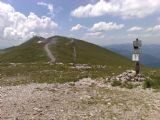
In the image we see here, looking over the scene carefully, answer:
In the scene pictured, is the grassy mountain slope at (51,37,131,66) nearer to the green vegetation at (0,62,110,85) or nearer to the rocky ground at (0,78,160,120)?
the green vegetation at (0,62,110,85)

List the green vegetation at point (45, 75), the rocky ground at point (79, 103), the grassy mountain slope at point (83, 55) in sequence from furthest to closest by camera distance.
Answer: the grassy mountain slope at point (83, 55), the green vegetation at point (45, 75), the rocky ground at point (79, 103)

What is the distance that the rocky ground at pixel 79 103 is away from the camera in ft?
66.3

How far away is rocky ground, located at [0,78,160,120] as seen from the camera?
20.2m

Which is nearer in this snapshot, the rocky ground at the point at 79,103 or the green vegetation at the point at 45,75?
the rocky ground at the point at 79,103

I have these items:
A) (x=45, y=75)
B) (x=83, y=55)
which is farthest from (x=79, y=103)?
(x=83, y=55)

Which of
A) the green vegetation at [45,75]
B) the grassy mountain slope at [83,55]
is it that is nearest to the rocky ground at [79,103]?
the green vegetation at [45,75]

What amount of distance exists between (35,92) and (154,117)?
414 inches

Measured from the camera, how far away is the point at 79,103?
922 inches

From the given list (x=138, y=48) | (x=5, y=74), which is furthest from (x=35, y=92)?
(x=5, y=74)

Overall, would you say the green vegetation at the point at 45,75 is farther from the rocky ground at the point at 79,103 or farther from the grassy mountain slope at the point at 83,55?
the grassy mountain slope at the point at 83,55

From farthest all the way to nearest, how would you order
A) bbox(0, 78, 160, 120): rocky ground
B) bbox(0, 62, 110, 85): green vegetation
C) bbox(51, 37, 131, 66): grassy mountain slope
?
1. bbox(51, 37, 131, 66): grassy mountain slope
2. bbox(0, 62, 110, 85): green vegetation
3. bbox(0, 78, 160, 120): rocky ground

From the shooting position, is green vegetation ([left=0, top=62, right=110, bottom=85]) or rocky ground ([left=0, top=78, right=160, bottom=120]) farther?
green vegetation ([left=0, top=62, right=110, bottom=85])

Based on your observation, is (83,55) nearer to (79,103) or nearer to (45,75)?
(45,75)

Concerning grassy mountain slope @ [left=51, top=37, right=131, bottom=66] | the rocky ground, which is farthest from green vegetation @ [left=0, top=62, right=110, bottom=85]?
grassy mountain slope @ [left=51, top=37, right=131, bottom=66]
